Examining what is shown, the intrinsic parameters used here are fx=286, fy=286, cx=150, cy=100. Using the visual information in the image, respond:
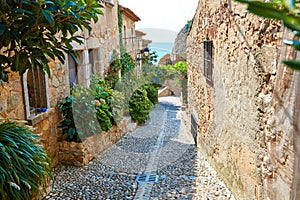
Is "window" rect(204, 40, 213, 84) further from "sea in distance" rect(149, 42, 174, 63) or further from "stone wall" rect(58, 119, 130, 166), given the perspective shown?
"sea in distance" rect(149, 42, 174, 63)

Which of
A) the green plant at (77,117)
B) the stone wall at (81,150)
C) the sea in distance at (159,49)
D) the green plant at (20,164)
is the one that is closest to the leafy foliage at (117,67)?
the sea in distance at (159,49)

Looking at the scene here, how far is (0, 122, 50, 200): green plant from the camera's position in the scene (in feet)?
7.12

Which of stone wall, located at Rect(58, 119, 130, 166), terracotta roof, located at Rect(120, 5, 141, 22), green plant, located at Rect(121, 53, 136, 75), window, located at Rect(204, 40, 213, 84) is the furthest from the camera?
terracotta roof, located at Rect(120, 5, 141, 22)

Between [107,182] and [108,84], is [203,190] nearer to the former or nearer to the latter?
[107,182]

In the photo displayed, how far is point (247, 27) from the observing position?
8.09ft

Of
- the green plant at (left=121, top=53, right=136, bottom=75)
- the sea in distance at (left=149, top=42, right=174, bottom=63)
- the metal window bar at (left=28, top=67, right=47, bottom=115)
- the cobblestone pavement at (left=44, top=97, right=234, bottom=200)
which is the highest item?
the sea in distance at (left=149, top=42, right=174, bottom=63)

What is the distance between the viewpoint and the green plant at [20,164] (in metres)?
2.17

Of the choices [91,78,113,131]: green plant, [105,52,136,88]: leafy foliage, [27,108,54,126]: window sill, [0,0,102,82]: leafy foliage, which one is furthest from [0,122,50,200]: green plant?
[105,52,136,88]: leafy foliage

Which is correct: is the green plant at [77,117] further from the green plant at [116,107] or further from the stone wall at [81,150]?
the green plant at [116,107]

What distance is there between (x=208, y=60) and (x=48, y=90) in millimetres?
2410

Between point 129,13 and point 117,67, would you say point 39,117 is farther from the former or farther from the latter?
point 129,13

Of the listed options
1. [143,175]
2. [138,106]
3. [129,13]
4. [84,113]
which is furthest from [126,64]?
[143,175]

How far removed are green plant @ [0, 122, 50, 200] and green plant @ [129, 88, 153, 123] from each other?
207 inches

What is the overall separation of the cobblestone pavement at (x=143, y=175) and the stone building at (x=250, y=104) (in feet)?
0.83
